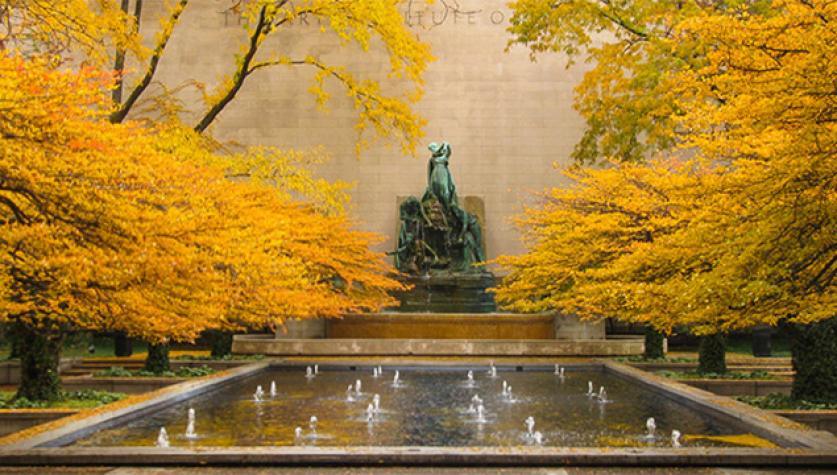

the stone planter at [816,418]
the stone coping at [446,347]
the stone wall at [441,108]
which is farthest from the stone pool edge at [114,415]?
the stone wall at [441,108]

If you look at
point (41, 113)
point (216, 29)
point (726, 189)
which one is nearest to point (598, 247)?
Result: point (726, 189)

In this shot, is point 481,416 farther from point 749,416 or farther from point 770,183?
point 770,183

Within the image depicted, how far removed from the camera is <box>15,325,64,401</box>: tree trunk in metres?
12.2

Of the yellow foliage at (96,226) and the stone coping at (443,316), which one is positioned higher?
the yellow foliage at (96,226)

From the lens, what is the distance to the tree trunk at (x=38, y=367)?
12.2 meters

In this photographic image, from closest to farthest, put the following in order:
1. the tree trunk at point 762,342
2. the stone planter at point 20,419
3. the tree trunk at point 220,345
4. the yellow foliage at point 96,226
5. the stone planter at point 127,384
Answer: the yellow foliage at point 96,226 < the stone planter at point 20,419 < the stone planter at point 127,384 < the tree trunk at point 220,345 < the tree trunk at point 762,342

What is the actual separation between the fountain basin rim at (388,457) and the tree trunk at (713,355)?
27.4ft

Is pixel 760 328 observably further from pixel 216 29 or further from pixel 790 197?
pixel 216 29

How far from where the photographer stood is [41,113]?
7922mm

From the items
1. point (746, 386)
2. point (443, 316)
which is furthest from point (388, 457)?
point (443, 316)

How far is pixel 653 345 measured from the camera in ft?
64.8

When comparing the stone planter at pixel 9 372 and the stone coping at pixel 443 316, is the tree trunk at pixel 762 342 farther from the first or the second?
the stone planter at pixel 9 372

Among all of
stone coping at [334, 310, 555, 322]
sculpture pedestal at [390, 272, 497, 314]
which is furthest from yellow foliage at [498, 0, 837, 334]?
sculpture pedestal at [390, 272, 497, 314]

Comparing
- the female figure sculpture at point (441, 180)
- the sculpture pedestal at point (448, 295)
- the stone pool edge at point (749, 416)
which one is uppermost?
the female figure sculpture at point (441, 180)
